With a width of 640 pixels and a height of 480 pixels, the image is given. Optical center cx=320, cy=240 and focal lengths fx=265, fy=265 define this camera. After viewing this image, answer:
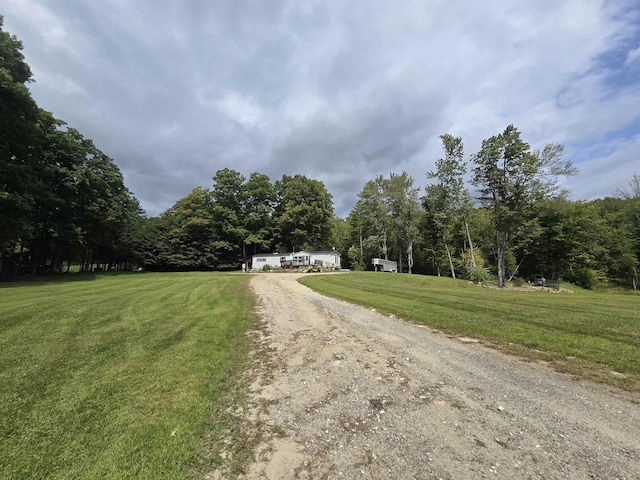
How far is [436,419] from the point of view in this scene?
3.20m

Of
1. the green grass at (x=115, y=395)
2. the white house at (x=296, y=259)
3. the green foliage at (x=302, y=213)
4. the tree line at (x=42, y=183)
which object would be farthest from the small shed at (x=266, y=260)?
the green grass at (x=115, y=395)

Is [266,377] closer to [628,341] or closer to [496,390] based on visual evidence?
[496,390]

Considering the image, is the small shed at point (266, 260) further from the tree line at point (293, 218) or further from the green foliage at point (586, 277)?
the green foliage at point (586, 277)

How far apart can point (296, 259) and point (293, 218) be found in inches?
302

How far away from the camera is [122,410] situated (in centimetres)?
343

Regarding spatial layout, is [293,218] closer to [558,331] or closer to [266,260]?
[266,260]

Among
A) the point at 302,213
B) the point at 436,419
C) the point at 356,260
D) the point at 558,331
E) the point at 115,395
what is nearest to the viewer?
the point at 436,419

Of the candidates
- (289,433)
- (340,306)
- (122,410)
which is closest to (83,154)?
(340,306)

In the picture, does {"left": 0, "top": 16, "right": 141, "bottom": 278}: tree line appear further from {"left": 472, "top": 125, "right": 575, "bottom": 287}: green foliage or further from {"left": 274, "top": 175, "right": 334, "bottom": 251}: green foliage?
{"left": 472, "top": 125, "right": 575, "bottom": 287}: green foliage

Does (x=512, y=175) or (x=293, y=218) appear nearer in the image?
(x=512, y=175)

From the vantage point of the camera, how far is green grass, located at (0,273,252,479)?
2.57 metres

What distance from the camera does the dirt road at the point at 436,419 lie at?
8.06 ft

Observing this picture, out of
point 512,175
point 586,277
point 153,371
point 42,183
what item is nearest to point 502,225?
point 512,175

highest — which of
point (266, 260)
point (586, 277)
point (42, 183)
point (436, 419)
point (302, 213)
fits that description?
point (302, 213)
